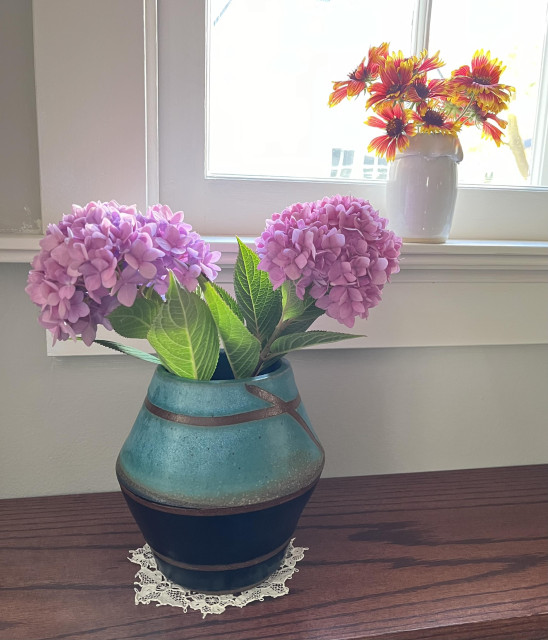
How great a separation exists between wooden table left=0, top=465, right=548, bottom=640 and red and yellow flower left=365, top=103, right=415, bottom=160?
0.47 m

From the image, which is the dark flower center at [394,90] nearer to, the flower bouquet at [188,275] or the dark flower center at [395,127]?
the dark flower center at [395,127]

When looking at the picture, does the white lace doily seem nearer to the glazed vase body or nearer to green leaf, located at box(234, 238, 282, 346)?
green leaf, located at box(234, 238, 282, 346)

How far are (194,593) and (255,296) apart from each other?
0.95 ft

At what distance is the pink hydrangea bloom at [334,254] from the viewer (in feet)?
1.42

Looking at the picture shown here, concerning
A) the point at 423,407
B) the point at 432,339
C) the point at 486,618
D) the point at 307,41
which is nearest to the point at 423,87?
the point at 307,41

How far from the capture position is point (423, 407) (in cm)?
83

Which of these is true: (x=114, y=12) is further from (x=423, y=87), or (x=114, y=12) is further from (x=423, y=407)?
(x=423, y=407)

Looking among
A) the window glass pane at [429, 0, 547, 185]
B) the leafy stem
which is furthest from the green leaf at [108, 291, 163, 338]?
the window glass pane at [429, 0, 547, 185]

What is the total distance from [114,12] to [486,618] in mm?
761

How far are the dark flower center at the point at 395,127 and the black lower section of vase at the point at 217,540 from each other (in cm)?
48

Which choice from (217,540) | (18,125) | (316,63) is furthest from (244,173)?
(217,540)

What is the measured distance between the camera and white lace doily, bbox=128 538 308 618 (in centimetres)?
50

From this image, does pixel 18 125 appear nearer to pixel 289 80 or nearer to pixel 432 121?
pixel 289 80

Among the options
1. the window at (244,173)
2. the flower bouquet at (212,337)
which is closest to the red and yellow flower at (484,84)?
the window at (244,173)
